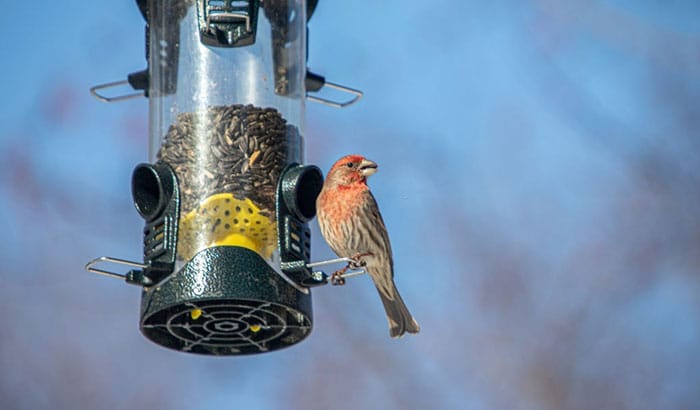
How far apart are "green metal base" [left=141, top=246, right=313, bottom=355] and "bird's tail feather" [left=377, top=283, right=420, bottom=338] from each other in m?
1.37

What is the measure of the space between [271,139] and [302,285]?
0.98 m

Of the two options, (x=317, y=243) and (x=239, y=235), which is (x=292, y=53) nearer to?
(x=239, y=235)

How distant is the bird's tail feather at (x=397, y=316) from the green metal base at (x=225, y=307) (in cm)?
137

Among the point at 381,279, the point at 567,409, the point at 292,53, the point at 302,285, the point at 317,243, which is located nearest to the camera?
the point at 302,285

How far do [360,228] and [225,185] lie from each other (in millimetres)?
1299

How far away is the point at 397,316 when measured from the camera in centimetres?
966

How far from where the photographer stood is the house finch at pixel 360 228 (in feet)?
29.9

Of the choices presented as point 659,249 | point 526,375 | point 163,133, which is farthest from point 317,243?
point 163,133

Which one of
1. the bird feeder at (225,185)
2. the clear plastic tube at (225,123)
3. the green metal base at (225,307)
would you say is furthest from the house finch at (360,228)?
the green metal base at (225,307)

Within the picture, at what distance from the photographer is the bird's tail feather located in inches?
379

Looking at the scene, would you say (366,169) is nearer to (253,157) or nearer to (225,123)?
(253,157)

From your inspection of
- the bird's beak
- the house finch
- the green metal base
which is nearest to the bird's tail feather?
the house finch

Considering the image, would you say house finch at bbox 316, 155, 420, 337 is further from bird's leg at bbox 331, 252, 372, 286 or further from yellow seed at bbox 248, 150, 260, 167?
yellow seed at bbox 248, 150, 260, 167

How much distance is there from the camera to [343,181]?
936 centimetres
